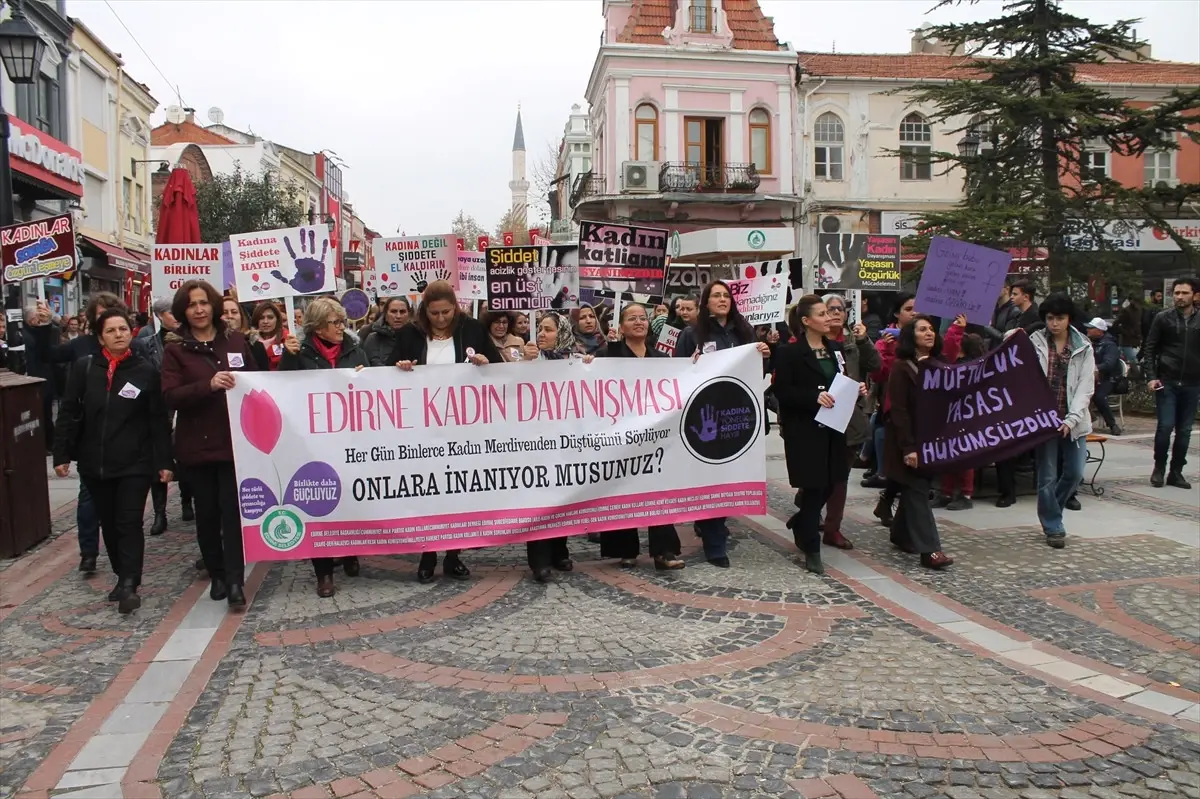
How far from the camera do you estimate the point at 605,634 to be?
517cm

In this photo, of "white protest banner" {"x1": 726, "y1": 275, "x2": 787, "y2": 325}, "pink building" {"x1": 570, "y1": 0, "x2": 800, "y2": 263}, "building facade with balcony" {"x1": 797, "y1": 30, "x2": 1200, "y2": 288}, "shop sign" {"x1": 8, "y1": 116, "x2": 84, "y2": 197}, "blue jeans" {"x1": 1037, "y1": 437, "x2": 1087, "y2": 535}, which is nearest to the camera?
"blue jeans" {"x1": 1037, "y1": 437, "x2": 1087, "y2": 535}

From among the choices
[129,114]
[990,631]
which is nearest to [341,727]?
[990,631]

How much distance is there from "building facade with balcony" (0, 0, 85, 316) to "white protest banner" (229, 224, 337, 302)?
1177 cm

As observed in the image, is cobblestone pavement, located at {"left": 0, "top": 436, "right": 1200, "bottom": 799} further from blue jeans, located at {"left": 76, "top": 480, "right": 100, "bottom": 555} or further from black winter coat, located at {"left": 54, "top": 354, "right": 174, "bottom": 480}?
black winter coat, located at {"left": 54, "top": 354, "right": 174, "bottom": 480}

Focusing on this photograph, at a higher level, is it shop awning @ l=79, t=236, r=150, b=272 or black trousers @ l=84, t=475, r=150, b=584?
shop awning @ l=79, t=236, r=150, b=272

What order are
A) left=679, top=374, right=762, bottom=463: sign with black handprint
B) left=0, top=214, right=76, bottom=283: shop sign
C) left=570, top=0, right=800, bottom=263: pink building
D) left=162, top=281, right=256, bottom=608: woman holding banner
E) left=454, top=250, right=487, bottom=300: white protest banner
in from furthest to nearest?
1. left=570, top=0, right=800, bottom=263: pink building
2. left=454, top=250, right=487, bottom=300: white protest banner
3. left=0, top=214, right=76, bottom=283: shop sign
4. left=679, top=374, right=762, bottom=463: sign with black handprint
5. left=162, top=281, right=256, bottom=608: woman holding banner

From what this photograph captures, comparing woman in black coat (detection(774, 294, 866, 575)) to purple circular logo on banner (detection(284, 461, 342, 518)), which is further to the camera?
woman in black coat (detection(774, 294, 866, 575))

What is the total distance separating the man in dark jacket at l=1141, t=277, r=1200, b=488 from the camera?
30.0 feet

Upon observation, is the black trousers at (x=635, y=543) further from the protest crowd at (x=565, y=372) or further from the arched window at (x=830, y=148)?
the arched window at (x=830, y=148)

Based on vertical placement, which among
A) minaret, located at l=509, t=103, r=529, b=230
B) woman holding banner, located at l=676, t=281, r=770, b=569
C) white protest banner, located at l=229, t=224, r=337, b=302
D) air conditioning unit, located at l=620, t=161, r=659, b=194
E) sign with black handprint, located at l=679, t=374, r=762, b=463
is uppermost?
minaret, located at l=509, t=103, r=529, b=230

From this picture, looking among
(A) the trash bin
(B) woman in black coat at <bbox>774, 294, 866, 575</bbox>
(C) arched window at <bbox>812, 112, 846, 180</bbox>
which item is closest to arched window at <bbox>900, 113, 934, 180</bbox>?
(C) arched window at <bbox>812, 112, 846, 180</bbox>

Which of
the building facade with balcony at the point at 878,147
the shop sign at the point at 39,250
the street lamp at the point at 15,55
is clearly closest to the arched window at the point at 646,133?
the building facade with balcony at the point at 878,147

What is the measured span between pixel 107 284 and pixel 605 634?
25479 mm

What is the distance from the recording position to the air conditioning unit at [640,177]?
30.0 meters
